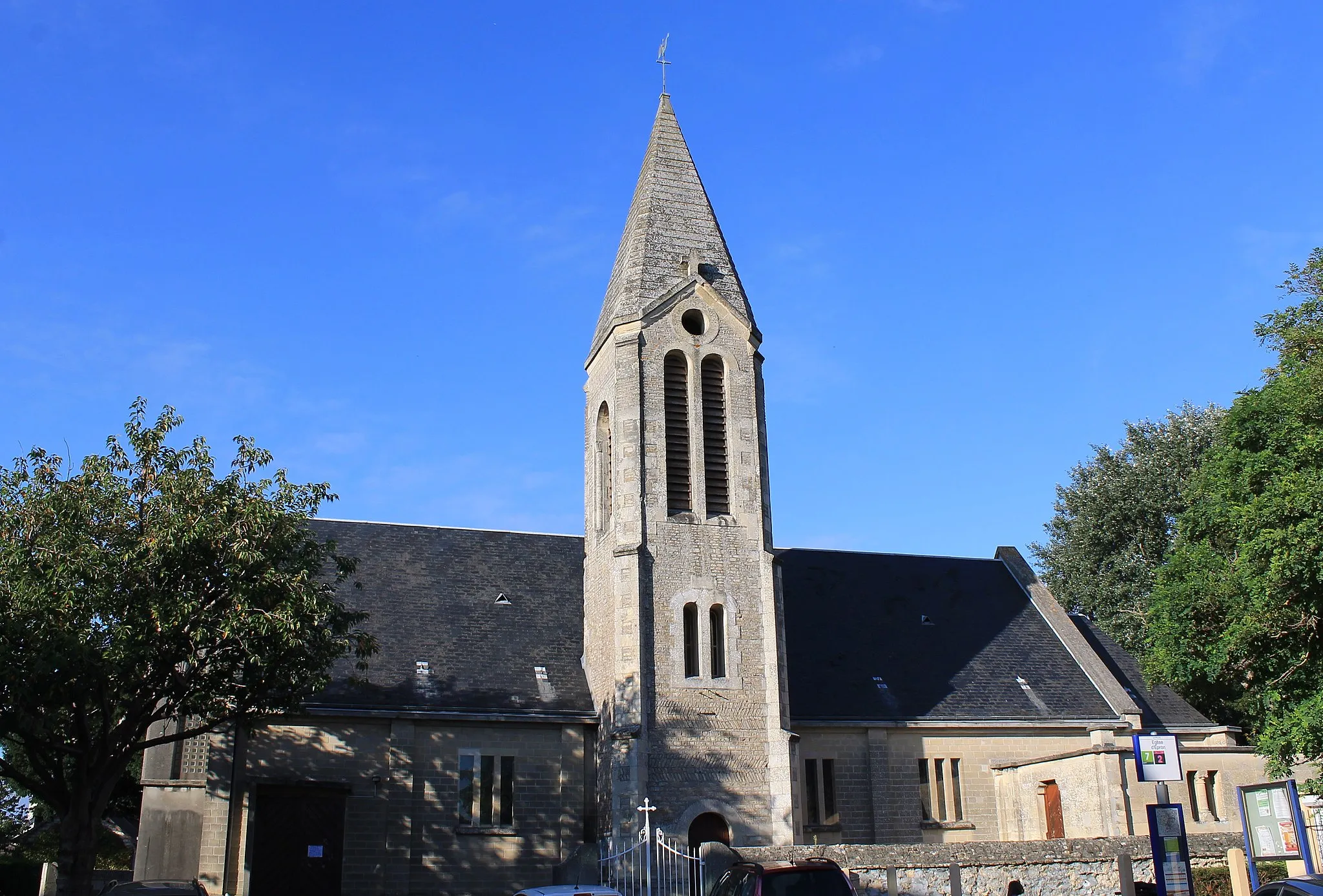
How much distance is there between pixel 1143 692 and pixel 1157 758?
19812 mm

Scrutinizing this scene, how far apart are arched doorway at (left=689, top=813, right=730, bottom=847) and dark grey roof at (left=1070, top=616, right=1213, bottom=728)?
1397 cm

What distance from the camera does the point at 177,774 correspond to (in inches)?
1056

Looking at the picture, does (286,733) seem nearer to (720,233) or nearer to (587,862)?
(587,862)

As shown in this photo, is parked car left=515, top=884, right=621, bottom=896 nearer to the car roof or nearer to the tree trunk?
the car roof

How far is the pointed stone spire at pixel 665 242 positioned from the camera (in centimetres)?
2931

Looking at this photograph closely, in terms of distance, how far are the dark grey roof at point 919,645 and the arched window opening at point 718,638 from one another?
12.7 ft

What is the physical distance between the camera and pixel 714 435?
28.6 m

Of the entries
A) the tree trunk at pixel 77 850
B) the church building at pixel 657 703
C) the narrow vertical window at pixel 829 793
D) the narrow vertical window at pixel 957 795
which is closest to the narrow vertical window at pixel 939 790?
the church building at pixel 657 703

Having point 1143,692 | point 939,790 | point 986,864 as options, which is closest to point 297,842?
point 986,864

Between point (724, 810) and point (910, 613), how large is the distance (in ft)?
39.0

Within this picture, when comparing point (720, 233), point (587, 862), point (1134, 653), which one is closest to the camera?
point (587, 862)

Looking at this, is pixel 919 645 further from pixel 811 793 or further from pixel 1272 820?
pixel 1272 820

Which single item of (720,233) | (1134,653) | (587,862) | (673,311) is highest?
(720,233)

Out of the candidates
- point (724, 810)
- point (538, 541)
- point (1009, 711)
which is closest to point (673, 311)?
point (538, 541)
